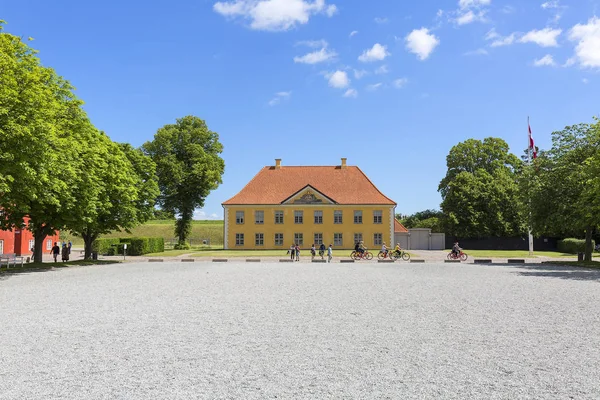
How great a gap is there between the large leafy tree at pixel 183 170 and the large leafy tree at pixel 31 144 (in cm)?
3105

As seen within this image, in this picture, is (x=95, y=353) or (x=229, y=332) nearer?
(x=95, y=353)

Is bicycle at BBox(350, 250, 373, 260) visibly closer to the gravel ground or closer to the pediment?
the pediment

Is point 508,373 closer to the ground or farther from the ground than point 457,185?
closer to the ground

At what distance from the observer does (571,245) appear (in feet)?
186

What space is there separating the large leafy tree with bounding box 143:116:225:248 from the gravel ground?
45.7 meters

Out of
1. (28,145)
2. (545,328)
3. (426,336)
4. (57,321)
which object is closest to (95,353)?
(57,321)

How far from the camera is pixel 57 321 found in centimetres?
1090

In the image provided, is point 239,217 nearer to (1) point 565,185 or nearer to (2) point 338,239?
(2) point 338,239

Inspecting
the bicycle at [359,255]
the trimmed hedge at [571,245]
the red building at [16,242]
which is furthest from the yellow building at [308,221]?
the red building at [16,242]

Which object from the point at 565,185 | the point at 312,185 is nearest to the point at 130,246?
the point at 312,185

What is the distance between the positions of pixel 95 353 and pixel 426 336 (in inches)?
223

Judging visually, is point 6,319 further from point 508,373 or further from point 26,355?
point 508,373

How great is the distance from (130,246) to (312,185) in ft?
79.2

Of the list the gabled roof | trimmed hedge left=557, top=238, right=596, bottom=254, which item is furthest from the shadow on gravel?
the gabled roof
